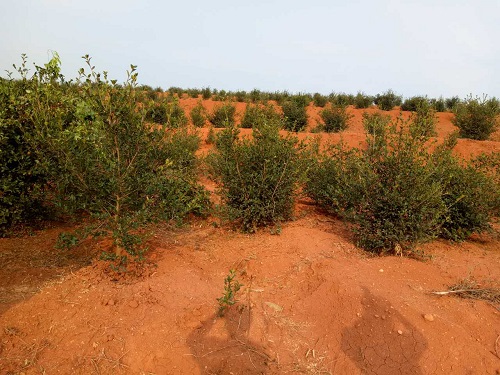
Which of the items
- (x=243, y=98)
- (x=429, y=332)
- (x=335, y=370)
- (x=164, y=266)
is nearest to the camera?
(x=335, y=370)

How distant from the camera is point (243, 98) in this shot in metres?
26.9

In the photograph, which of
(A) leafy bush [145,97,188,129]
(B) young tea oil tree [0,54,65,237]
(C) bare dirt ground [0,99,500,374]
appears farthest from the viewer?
(B) young tea oil tree [0,54,65,237]

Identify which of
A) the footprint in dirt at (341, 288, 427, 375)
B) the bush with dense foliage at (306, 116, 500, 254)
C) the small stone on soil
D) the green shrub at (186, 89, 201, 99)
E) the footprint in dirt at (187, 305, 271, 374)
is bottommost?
the footprint in dirt at (187, 305, 271, 374)

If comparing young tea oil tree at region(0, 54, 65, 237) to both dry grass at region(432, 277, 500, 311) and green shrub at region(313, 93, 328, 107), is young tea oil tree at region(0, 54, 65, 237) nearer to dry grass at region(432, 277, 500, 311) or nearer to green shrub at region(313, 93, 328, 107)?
dry grass at region(432, 277, 500, 311)

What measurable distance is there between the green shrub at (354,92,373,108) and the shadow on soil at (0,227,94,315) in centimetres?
2310

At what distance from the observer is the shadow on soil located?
3.60 m

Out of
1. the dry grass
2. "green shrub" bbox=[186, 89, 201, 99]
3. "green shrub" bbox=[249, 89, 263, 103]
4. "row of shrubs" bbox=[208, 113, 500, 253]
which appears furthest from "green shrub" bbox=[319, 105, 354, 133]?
the dry grass

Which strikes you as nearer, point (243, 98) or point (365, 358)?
point (365, 358)

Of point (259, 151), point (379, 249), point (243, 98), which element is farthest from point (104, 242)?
point (243, 98)

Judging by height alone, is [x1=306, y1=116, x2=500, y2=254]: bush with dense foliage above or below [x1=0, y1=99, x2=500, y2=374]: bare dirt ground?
above

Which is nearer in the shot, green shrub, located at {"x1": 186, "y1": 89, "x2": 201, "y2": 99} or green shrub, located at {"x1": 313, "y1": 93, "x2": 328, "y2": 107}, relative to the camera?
green shrub, located at {"x1": 313, "y1": 93, "x2": 328, "y2": 107}

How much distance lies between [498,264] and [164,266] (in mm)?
4471

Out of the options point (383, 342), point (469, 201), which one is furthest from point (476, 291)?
point (469, 201)

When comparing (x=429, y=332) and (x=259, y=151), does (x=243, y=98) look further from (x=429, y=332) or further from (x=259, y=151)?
(x=429, y=332)
